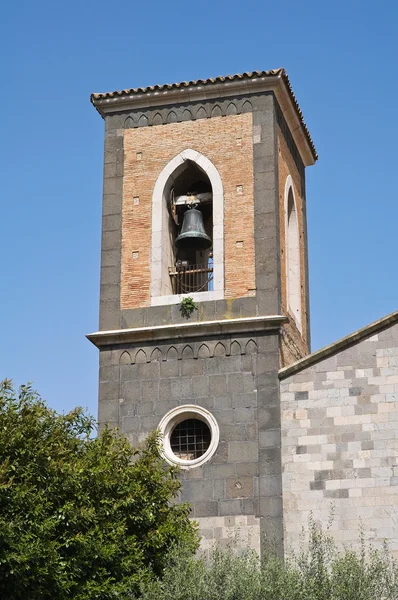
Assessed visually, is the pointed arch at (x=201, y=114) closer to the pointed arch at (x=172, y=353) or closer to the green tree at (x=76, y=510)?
the pointed arch at (x=172, y=353)

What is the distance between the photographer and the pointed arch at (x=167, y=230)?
71.0ft

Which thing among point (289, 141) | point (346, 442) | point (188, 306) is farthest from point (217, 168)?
point (346, 442)

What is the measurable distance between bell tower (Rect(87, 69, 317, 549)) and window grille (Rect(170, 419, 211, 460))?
0.03m

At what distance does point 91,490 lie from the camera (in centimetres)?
1780

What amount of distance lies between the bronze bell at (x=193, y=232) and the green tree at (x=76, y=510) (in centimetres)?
465

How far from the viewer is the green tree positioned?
16.2m

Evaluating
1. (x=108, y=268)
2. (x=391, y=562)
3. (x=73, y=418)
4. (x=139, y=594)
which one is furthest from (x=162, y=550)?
(x=108, y=268)

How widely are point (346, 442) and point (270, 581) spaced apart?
12.5 ft

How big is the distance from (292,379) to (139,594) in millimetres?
4894

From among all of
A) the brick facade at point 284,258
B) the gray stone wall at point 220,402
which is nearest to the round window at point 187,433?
the gray stone wall at point 220,402

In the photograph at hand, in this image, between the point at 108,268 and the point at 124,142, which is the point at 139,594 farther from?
the point at 124,142

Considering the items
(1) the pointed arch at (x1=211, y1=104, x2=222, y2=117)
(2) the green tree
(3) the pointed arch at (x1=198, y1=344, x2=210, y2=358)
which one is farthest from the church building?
(2) the green tree

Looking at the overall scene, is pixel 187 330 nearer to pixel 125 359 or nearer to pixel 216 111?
pixel 125 359

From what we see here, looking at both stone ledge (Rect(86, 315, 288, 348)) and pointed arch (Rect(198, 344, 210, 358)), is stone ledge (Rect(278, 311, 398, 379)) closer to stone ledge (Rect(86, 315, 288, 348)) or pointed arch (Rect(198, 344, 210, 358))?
stone ledge (Rect(86, 315, 288, 348))
